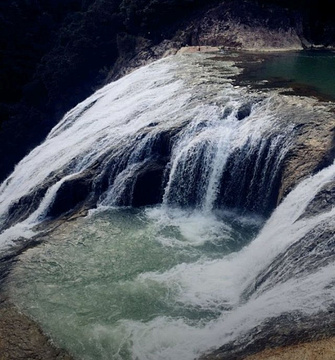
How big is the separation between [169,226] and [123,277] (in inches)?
92.8

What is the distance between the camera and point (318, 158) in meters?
10.8

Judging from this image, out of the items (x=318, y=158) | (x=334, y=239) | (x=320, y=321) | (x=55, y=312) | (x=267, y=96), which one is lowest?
(x=55, y=312)

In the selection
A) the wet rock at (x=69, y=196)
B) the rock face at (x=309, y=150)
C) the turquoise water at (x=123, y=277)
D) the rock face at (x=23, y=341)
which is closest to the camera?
the rock face at (x=23, y=341)

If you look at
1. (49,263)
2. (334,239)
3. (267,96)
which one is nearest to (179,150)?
(267,96)

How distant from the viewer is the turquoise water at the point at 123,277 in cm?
823

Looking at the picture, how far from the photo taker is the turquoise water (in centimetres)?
823

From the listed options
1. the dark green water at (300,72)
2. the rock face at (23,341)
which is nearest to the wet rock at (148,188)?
the dark green water at (300,72)

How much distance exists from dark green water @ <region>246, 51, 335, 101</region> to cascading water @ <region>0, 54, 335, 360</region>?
5.20ft

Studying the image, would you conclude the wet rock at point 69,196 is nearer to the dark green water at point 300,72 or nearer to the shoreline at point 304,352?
the dark green water at point 300,72

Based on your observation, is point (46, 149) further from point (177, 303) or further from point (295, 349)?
point (295, 349)

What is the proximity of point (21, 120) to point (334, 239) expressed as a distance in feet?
84.0

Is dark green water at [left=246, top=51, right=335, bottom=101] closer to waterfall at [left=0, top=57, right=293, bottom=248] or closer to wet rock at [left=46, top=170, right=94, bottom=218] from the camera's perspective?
waterfall at [left=0, top=57, right=293, bottom=248]

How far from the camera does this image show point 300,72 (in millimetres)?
18156

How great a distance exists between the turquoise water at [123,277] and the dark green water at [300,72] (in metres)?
5.83
